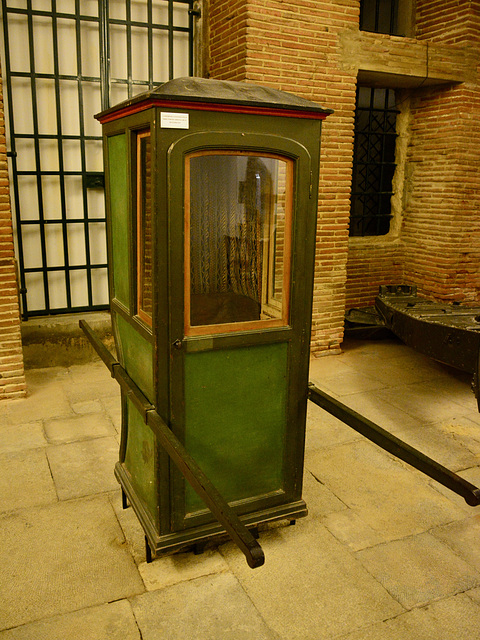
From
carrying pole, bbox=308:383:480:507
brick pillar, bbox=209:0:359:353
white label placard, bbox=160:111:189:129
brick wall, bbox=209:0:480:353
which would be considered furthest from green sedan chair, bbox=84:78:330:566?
brick wall, bbox=209:0:480:353

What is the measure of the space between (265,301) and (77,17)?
4636mm

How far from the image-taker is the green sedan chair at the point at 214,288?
246cm

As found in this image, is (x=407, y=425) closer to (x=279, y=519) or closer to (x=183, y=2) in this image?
(x=279, y=519)

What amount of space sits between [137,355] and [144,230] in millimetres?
669

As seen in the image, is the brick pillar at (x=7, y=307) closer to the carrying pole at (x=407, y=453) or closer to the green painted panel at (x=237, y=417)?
the green painted panel at (x=237, y=417)

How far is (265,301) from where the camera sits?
290cm

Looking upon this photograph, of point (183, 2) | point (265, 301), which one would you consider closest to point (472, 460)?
point (265, 301)

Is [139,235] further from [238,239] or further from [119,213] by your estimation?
[238,239]

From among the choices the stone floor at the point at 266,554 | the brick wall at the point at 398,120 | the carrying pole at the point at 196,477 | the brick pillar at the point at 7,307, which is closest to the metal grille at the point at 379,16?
the brick wall at the point at 398,120

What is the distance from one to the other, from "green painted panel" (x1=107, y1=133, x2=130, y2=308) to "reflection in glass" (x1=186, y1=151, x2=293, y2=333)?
457 millimetres

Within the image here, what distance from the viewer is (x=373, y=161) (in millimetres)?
7922

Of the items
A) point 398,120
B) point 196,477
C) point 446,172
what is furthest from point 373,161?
point 196,477

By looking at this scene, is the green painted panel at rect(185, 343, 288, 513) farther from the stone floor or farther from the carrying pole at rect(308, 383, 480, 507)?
the stone floor

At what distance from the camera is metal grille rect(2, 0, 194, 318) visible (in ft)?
19.0
